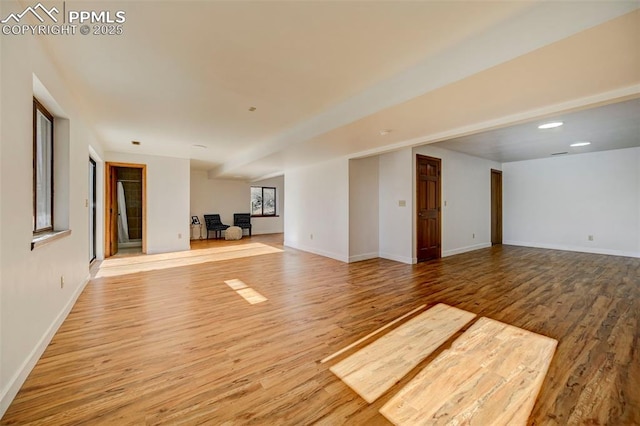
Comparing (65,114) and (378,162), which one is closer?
(65,114)

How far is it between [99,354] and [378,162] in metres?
5.21

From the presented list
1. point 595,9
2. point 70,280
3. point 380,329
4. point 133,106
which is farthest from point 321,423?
point 133,106

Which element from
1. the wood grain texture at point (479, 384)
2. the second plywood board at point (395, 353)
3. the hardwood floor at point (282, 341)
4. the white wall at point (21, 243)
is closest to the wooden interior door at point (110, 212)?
the hardwood floor at point (282, 341)

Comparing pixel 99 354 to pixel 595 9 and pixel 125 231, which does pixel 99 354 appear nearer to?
pixel 595 9

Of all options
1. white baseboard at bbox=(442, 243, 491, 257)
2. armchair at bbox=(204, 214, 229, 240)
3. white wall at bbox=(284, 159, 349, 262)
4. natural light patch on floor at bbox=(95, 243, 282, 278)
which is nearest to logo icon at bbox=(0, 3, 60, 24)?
natural light patch on floor at bbox=(95, 243, 282, 278)

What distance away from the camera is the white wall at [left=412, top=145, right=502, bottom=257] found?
579 cm

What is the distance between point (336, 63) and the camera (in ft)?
7.68

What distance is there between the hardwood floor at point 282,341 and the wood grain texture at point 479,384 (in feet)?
0.23

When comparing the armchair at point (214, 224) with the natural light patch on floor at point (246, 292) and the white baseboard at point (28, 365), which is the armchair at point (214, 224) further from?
the white baseboard at point (28, 365)

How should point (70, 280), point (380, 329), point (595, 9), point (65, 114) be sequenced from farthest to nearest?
1. point (70, 280)
2. point (65, 114)
3. point (380, 329)
4. point (595, 9)

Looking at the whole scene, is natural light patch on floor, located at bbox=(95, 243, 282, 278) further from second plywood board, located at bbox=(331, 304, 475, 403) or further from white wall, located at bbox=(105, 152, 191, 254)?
second plywood board, located at bbox=(331, 304, 475, 403)

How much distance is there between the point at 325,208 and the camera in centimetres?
600

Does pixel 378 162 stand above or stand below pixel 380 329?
above

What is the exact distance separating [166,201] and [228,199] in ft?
10.4
